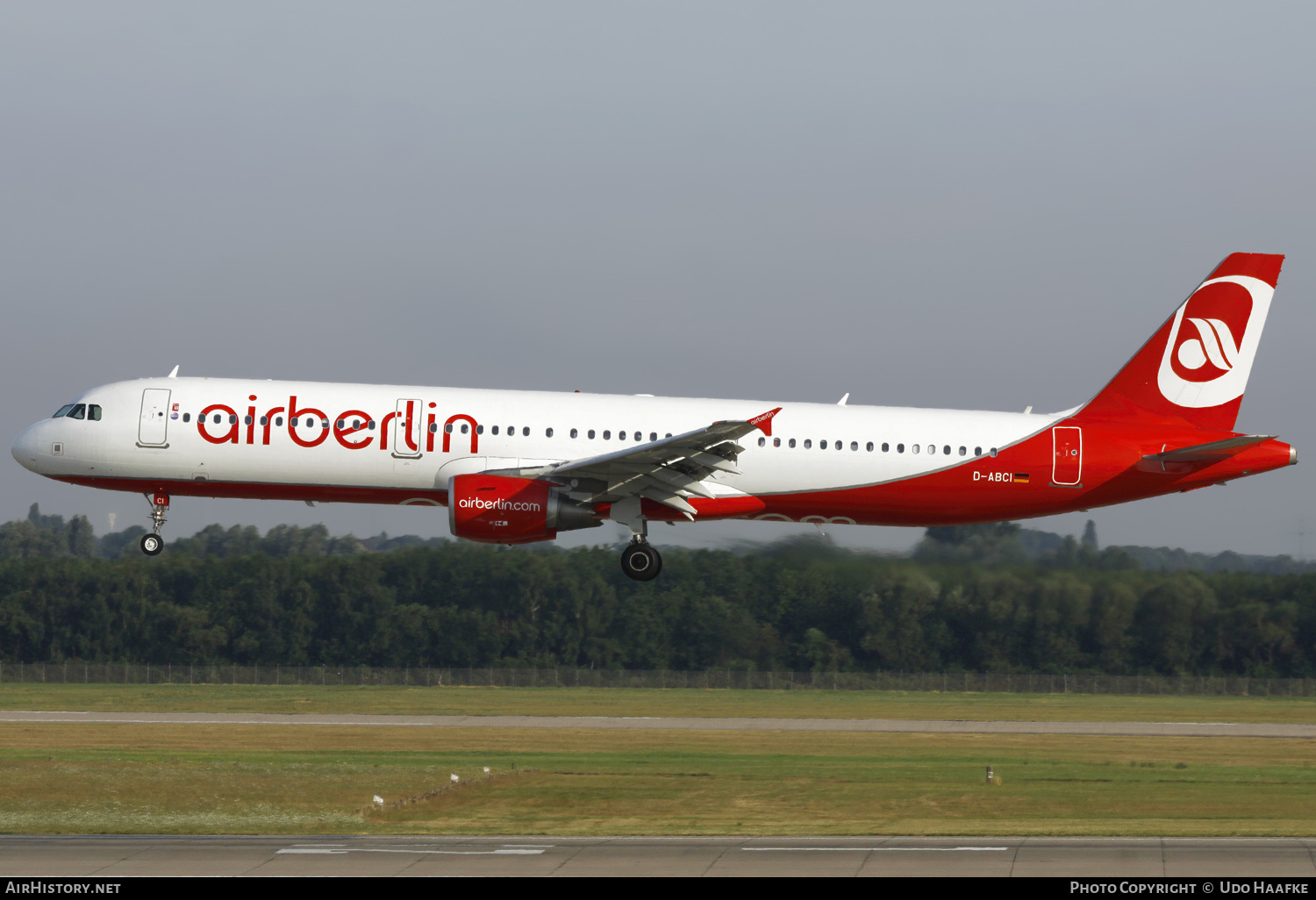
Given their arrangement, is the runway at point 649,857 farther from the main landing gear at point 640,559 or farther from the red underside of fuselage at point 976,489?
the red underside of fuselage at point 976,489

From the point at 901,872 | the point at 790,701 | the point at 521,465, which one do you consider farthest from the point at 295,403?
the point at 790,701

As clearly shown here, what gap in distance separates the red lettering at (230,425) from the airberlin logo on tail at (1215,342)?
78.2 ft

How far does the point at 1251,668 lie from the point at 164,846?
60934 millimetres

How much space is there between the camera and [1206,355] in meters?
38.2

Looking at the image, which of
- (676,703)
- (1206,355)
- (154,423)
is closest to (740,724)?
(676,703)

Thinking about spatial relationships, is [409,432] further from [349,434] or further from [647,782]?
[647,782]

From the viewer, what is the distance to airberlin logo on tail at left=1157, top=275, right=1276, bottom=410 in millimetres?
38000

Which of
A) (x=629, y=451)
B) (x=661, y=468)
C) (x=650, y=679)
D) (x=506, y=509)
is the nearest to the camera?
(x=629, y=451)

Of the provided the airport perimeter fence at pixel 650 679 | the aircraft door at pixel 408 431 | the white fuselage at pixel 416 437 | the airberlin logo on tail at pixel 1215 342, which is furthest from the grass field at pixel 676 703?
the aircraft door at pixel 408 431

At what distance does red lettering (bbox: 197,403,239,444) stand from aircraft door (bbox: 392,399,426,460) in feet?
12.9

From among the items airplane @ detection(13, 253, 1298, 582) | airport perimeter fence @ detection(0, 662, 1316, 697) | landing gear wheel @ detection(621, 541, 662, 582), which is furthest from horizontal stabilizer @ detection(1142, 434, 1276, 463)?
airport perimeter fence @ detection(0, 662, 1316, 697)

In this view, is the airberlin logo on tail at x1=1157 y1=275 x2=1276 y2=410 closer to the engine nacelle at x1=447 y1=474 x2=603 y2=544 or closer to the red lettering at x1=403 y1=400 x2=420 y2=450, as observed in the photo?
the engine nacelle at x1=447 y1=474 x2=603 y2=544

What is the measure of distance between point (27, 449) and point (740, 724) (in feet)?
106

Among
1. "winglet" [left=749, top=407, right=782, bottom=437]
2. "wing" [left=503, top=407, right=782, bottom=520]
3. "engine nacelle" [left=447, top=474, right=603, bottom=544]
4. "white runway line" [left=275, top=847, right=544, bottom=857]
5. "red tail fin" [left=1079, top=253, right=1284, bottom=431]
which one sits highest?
"red tail fin" [left=1079, top=253, right=1284, bottom=431]
